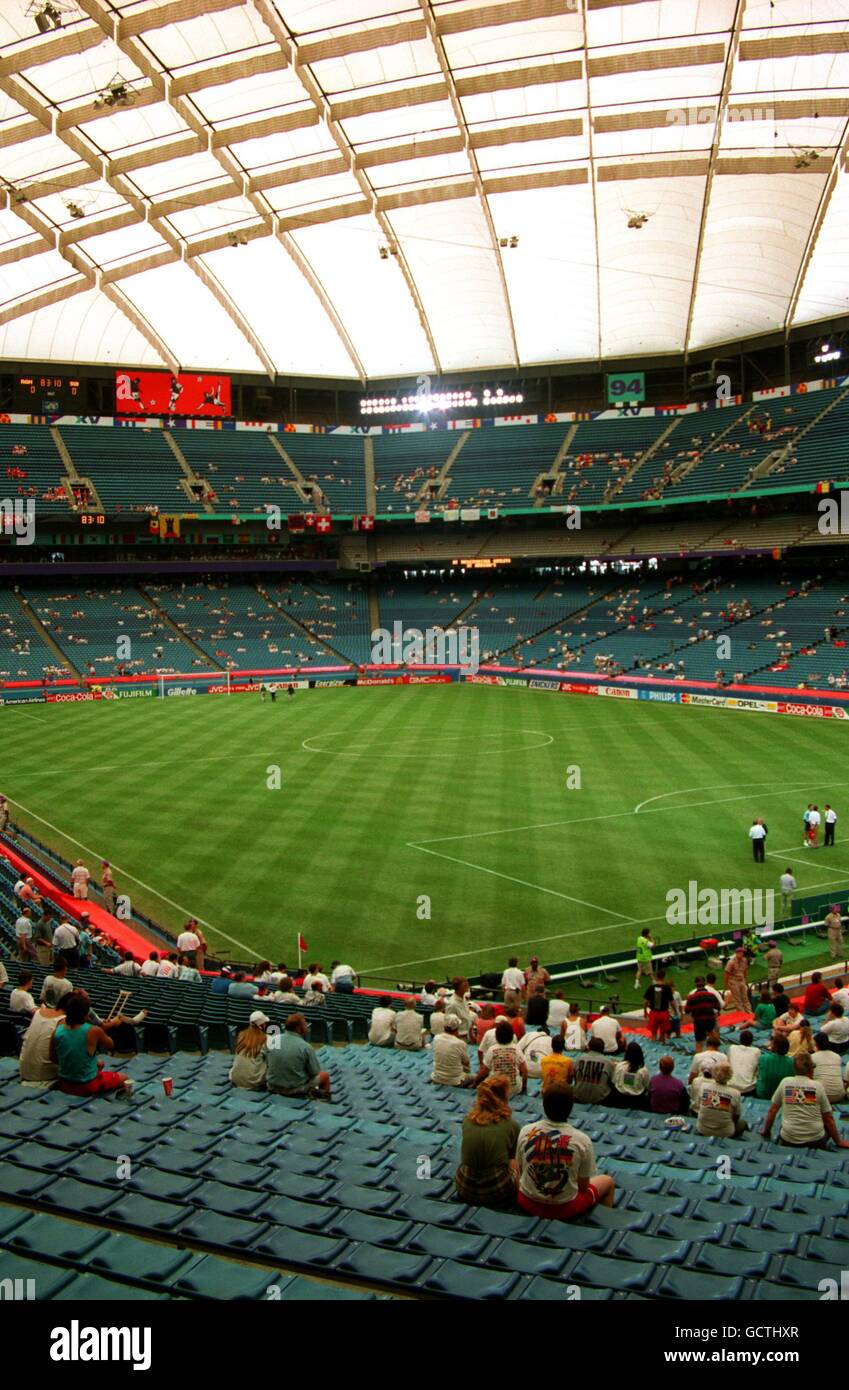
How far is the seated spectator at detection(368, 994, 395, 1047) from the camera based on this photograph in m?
15.0

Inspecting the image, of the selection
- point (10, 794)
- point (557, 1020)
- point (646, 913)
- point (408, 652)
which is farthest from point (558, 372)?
point (557, 1020)

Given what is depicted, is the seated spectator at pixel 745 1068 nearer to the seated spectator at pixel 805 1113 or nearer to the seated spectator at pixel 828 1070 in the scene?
the seated spectator at pixel 828 1070

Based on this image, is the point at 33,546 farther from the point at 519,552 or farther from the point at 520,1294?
the point at 520,1294

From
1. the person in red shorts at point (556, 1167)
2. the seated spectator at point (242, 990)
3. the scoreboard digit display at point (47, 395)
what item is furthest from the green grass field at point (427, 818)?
the scoreboard digit display at point (47, 395)

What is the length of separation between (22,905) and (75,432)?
73.7m

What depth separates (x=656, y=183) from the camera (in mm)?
57969

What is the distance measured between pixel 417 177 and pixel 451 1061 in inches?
2253

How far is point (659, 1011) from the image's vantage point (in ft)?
54.0

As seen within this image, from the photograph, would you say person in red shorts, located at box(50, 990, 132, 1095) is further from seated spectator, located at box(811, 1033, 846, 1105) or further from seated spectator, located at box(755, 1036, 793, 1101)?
seated spectator, located at box(811, 1033, 846, 1105)

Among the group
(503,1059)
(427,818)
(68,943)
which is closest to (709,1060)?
(503,1059)

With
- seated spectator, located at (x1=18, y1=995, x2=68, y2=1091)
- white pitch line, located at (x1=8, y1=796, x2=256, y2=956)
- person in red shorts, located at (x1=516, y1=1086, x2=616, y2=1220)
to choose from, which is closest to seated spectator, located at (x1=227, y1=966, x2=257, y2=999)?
white pitch line, located at (x1=8, y1=796, x2=256, y2=956)

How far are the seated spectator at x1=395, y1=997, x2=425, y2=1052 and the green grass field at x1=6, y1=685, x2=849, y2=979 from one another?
6.60 metres

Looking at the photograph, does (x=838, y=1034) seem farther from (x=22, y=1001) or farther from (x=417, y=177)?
(x=417, y=177)

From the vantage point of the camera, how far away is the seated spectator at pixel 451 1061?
11.7 meters
